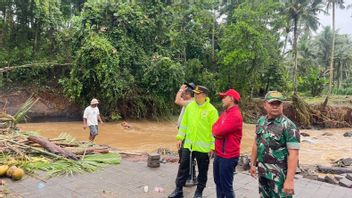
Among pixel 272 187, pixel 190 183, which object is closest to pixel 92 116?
pixel 190 183

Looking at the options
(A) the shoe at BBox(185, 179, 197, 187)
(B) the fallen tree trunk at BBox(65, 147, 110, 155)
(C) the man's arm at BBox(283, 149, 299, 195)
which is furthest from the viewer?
(B) the fallen tree trunk at BBox(65, 147, 110, 155)

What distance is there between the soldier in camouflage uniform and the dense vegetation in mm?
14593

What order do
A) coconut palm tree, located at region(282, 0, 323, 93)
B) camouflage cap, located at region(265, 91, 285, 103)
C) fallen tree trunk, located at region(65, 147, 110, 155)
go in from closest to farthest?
camouflage cap, located at region(265, 91, 285, 103) < fallen tree trunk, located at region(65, 147, 110, 155) < coconut palm tree, located at region(282, 0, 323, 93)

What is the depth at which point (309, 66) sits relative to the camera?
3816 cm

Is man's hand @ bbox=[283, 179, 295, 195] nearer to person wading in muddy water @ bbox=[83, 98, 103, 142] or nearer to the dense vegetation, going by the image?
person wading in muddy water @ bbox=[83, 98, 103, 142]

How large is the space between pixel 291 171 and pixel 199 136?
1.68 meters

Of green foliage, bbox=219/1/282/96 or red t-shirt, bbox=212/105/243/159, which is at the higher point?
green foliage, bbox=219/1/282/96

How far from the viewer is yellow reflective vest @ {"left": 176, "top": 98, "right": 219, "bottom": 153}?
4391 mm

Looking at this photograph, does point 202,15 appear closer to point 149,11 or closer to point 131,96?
point 149,11

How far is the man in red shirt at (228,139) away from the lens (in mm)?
3914

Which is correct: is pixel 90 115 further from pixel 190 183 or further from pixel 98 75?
pixel 98 75

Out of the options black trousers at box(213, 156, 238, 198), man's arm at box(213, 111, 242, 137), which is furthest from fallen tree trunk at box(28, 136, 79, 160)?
man's arm at box(213, 111, 242, 137)

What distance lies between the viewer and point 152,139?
14391 millimetres

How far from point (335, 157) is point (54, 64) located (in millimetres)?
16879
